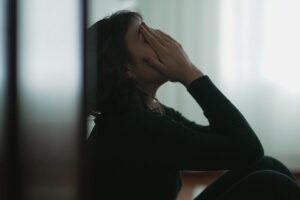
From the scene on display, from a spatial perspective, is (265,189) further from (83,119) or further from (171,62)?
(83,119)

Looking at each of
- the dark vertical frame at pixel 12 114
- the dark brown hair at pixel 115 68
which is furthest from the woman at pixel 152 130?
the dark vertical frame at pixel 12 114

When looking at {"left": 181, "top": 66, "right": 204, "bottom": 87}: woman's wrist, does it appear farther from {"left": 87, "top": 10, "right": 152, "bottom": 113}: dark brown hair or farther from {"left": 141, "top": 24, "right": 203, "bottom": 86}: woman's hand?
{"left": 87, "top": 10, "right": 152, "bottom": 113}: dark brown hair

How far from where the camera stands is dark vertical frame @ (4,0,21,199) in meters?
0.52

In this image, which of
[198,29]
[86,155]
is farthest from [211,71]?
[86,155]

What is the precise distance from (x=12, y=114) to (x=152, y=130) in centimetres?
40

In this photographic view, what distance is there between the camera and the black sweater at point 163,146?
91cm

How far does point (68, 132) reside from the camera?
0.57 metres

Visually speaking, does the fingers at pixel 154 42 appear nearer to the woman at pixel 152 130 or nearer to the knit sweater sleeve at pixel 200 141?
the woman at pixel 152 130

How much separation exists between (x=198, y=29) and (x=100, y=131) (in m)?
1.88

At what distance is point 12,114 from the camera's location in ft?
1.77

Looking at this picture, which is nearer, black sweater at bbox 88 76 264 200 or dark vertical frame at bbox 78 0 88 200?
dark vertical frame at bbox 78 0 88 200

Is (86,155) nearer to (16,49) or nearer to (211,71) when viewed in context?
(16,49)

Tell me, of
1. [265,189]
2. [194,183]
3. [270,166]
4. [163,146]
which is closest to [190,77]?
[163,146]

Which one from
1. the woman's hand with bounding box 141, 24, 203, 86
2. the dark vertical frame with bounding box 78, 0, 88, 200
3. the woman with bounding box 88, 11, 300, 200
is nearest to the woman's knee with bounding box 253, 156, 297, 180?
the woman with bounding box 88, 11, 300, 200
